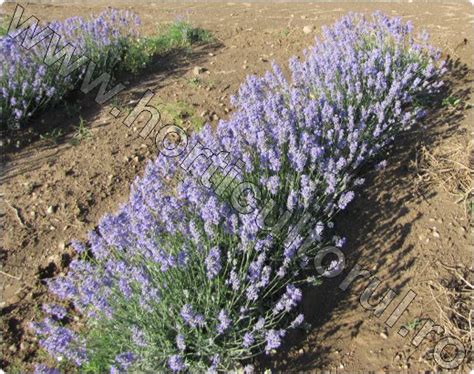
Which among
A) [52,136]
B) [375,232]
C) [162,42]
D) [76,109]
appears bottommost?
[375,232]

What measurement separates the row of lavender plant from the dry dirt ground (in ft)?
0.82

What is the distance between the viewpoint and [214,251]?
2107 mm

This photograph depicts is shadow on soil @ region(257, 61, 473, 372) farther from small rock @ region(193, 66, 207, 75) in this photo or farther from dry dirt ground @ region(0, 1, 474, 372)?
small rock @ region(193, 66, 207, 75)

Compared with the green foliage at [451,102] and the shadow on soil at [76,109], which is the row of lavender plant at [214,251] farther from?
the shadow on soil at [76,109]

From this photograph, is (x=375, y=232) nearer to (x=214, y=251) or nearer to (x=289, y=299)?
(x=289, y=299)

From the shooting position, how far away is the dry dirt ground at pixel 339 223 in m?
2.54

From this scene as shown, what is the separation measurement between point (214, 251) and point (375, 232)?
1382mm

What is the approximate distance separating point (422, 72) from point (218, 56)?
2.26 metres

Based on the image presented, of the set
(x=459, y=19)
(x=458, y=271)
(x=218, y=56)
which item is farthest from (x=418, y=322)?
(x=459, y=19)

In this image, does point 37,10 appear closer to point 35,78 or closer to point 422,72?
point 35,78

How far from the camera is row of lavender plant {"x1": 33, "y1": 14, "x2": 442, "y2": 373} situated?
7.17ft

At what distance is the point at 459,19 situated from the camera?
5.06m

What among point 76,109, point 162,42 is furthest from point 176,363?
point 162,42

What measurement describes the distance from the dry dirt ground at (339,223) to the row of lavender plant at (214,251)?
249mm
